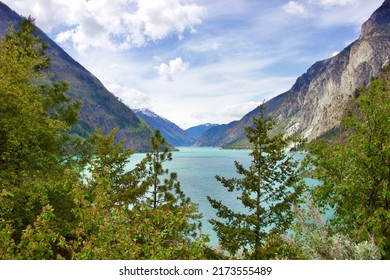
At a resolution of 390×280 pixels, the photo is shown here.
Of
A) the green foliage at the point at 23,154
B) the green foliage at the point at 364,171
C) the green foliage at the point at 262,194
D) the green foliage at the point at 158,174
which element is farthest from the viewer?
the green foliage at the point at 158,174

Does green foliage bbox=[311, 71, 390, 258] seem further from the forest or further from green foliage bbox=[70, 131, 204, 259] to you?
green foliage bbox=[70, 131, 204, 259]

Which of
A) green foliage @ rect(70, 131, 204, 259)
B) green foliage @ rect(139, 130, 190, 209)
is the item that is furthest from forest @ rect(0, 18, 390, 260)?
green foliage @ rect(139, 130, 190, 209)

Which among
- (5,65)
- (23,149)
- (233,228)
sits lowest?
(233,228)

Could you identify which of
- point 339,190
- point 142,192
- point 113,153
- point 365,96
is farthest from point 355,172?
point 113,153

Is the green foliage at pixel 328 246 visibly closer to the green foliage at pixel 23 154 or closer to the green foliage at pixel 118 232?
the green foliage at pixel 118 232

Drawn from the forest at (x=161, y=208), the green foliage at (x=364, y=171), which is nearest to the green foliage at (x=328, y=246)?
the forest at (x=161, y=208)

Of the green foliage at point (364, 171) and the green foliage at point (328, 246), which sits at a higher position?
the green foliage at point (364, 171)

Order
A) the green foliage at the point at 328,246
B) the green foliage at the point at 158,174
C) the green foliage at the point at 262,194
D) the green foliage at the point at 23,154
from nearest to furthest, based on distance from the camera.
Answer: the green foliage at the point at 328,246, the green foliage at the point at 23,154, the green foliage at the point at 262,194, the green foliage at the point at 158,174

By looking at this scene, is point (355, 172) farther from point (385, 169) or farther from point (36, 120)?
point (36, 120)
